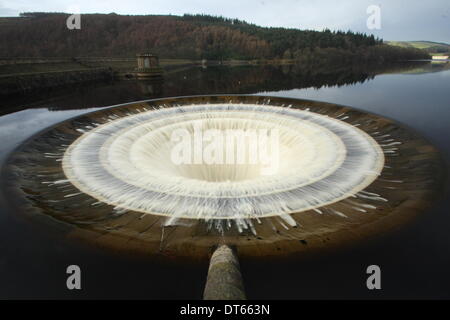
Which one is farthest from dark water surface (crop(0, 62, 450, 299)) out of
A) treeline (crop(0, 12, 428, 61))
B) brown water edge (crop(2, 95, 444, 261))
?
treeline (crop(0, 12, 428, 61))

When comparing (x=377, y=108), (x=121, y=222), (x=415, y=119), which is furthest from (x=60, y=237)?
(x=377, y=108)

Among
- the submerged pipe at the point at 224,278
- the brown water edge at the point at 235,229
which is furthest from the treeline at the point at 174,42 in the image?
the submerged pipe at the point at 224,278

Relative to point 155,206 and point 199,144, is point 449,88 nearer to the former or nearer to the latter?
point 199,144

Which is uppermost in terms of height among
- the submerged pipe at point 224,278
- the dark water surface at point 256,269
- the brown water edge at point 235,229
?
the brown water edge at point 235,229
